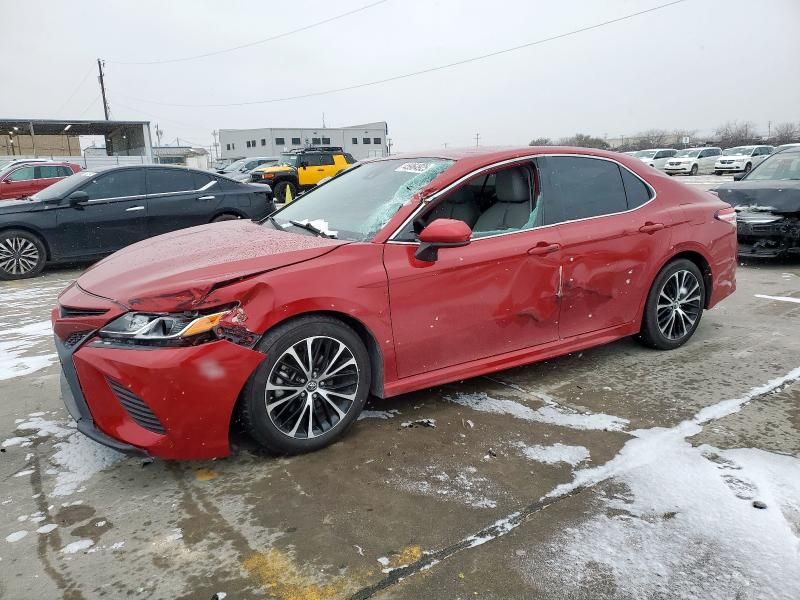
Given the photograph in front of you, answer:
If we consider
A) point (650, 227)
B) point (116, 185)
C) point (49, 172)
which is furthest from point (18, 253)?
point (650, 227)

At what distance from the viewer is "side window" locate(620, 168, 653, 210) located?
13.3ft

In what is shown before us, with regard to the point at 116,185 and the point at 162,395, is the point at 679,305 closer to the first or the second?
the point at 162,395

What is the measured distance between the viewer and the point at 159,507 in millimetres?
2537

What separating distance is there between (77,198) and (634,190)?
6970 mm

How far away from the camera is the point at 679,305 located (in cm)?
431

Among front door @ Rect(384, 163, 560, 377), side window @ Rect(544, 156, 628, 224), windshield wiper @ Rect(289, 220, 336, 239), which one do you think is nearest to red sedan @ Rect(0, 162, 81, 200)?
windshield wiper @ Rect(289, 220, 336, 239)

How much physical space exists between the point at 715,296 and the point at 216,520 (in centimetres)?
399

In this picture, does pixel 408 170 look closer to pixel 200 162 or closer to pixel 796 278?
pixel 796 278

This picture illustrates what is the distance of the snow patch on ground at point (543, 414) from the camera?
3.20 metres

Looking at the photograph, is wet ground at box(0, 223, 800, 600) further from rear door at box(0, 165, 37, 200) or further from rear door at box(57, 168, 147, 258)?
rear door at box(0, 165, 37, 200)

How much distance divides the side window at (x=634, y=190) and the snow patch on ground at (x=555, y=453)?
193 cm

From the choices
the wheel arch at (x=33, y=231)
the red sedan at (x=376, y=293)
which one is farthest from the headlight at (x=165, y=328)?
the wheel arch at (x=33, y=231)

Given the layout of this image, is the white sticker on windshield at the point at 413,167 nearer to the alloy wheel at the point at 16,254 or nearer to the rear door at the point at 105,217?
the rear door at the point at 105,217

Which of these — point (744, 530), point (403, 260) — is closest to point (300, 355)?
point (403, 260)
